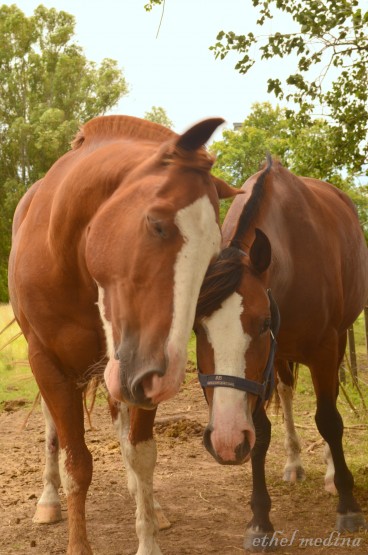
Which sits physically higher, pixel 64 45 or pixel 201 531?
pixel 64 45

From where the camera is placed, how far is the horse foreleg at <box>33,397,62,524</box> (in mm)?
4902

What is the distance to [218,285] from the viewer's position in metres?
3.52

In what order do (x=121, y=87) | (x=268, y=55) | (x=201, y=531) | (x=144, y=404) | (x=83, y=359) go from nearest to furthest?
1. (x=144, y=404)
2. (x=83, y=359)
3. (x=201, y=531)
4. (x=268, y=55)
5. (x=121, y=87)

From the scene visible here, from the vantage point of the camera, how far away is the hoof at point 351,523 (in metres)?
4.40

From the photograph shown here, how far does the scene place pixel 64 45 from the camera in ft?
108

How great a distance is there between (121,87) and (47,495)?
93.1 feet

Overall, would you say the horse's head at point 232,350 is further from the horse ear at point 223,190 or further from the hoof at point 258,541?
the hoof at point 258,541

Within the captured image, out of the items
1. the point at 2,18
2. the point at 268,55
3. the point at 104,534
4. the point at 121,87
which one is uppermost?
the point at 2,18

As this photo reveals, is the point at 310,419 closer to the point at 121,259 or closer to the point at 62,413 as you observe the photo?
the point at 62,413

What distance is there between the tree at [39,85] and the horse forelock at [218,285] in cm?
2681

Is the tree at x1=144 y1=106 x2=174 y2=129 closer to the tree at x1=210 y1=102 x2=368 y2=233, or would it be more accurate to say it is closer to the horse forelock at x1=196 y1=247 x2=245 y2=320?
the tree at x1=210 y1=102 x2=368 y2=233

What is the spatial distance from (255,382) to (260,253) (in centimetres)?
62

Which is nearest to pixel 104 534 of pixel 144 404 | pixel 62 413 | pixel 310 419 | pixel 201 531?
pixel 201 531

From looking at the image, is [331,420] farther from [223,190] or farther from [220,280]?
[223,190]
